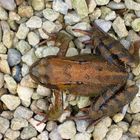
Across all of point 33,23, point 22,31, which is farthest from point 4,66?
point 33,23

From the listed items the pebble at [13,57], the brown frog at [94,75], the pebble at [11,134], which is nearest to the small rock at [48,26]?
the brown frog at [94,75]

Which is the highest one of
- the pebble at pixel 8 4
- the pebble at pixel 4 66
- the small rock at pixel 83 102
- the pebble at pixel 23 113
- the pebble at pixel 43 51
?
the pebble at pixel 8 4

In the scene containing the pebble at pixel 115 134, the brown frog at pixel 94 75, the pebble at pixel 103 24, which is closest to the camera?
the brown frog at pixel 94 75

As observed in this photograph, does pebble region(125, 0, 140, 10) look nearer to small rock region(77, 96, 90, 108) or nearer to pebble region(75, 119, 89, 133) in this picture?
small rock region(77, 96, 90, 108)

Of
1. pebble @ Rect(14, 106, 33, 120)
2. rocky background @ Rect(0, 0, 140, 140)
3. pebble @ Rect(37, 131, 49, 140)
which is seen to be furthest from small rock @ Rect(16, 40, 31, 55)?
pebble @ Rect(37, 131, 49, 140)

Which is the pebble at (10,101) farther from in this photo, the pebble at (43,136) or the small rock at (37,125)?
the pebble at (43,136)

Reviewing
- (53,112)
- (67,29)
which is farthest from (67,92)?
(67,29)

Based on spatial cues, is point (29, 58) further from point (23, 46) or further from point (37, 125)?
point (37, 125)
